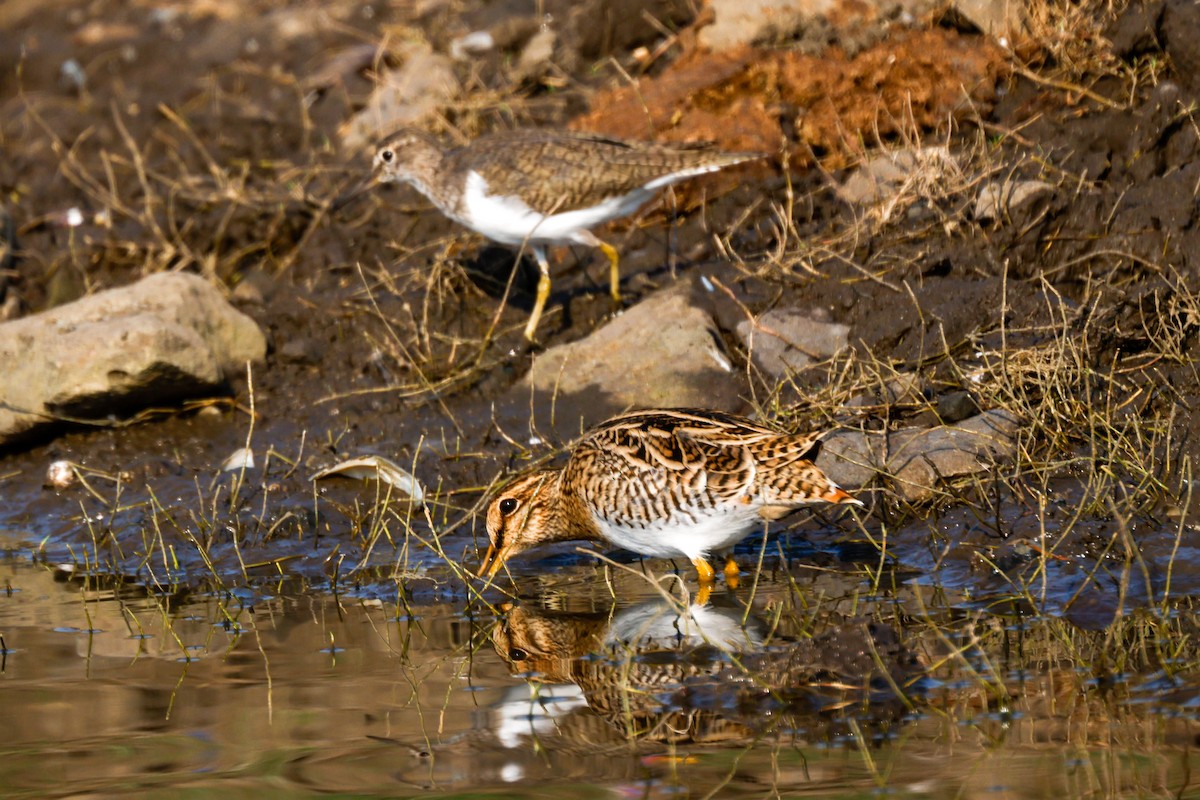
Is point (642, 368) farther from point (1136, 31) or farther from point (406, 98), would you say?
point (406, 98)

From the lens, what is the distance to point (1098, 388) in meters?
6.48

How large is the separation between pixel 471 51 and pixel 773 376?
4561 millimetres

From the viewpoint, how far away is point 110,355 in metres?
7.64

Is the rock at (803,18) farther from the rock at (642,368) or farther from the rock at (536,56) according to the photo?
the rock at (642,368)

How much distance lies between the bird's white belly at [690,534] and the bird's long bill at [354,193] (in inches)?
153

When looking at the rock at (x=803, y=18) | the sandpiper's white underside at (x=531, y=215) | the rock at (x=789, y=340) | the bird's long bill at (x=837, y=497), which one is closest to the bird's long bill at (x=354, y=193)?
the sandpiper's white underside at (x=531, y=215)

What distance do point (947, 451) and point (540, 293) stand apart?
277 cm

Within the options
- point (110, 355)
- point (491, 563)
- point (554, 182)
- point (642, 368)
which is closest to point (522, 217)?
point (554, 182)

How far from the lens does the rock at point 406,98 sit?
10231mm

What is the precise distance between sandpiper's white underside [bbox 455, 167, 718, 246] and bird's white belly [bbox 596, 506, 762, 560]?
2.64 metres

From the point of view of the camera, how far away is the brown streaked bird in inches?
207

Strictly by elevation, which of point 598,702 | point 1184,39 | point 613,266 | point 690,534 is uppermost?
point 1184,39

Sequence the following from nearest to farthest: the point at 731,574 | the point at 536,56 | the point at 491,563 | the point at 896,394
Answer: the point at 731,574, the point at 491,563, the point at 896,394, the point at 536,56

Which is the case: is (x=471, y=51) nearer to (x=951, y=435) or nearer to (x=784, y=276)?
(x=784, y=276)
